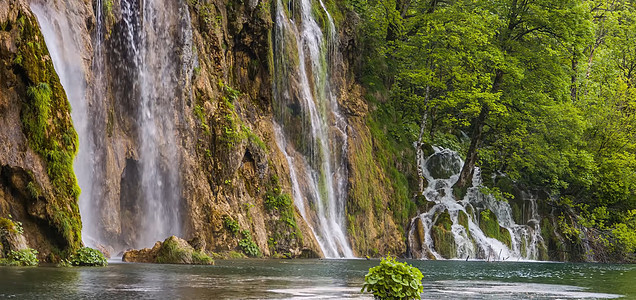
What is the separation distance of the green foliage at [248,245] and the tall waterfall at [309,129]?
4.14 meters

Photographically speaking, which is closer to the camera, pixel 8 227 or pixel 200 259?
pixel 8 227

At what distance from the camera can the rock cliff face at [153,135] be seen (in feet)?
55.6

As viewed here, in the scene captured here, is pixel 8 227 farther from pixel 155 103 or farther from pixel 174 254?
pixel 155 103

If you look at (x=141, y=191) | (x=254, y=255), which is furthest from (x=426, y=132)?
(x=141, y=191)

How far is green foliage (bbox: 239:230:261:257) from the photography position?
25.8 m

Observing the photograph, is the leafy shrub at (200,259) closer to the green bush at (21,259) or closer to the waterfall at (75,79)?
the waterfall at (75,79)

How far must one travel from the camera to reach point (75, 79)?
821 inches

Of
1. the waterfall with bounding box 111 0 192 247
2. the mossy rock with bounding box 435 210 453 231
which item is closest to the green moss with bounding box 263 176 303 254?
the waterfall with bounding box 111 0 192 247

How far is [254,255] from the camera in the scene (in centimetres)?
2620

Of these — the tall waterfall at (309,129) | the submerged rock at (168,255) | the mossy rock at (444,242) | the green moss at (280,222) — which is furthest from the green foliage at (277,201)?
the mossy rock at (444,242)

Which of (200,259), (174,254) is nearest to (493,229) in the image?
(200,259)

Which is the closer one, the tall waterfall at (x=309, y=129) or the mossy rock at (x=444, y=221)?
the tall waterfall at (x=309, y=129)

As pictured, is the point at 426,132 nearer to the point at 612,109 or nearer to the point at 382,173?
the point at 382,173

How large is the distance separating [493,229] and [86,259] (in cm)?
2538
